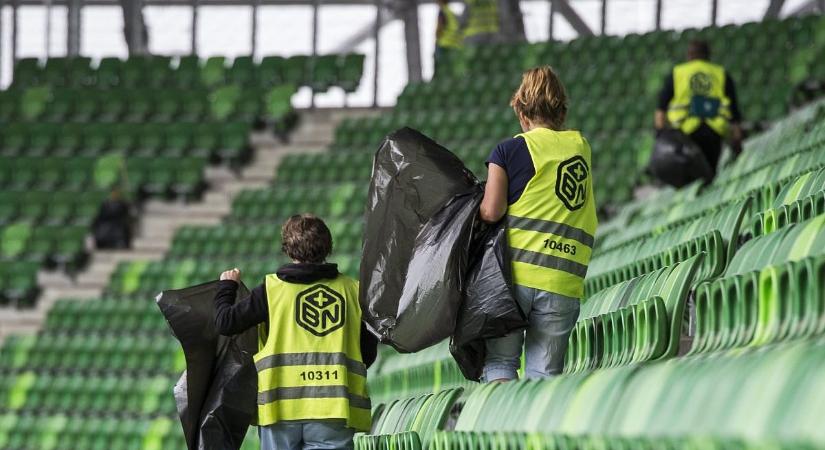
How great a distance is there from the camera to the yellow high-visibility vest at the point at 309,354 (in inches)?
153

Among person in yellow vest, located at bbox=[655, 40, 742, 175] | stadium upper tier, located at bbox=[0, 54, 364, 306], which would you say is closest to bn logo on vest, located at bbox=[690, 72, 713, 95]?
person in yellow vest, located at bbox=[655, 40, 742, 175]

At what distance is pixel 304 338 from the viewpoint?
3.90 metres

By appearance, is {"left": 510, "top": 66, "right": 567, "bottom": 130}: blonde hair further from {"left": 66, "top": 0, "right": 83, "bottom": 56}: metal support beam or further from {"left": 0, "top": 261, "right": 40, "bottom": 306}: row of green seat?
{"left": 66, "top": 0, "right": 83, "bottom": 56}: metal support beam

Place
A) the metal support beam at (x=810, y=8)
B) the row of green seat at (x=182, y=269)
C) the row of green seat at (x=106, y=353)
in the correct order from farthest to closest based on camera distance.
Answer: the metal support beam at (x=810, y=8) < the row of green seat at (x=182, y=269) < the row of green seat at (x=106, y=353)

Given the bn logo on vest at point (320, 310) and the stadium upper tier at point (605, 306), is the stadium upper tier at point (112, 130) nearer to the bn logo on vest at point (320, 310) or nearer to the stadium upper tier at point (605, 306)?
the stadium upper tier at point (605, 306)

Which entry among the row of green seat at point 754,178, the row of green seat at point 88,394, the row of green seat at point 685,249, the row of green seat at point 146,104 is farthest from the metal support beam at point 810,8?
the row of green seat at point 685,249

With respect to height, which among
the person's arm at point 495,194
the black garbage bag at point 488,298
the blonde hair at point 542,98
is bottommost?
the black garbage bag at point 488,298

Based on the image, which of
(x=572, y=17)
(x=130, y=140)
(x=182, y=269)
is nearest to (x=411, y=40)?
(x=572, y=17)

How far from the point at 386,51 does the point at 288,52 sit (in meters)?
1.25

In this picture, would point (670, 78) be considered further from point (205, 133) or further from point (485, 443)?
point (205, 133)

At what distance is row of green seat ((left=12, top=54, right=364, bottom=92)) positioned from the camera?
1562cm

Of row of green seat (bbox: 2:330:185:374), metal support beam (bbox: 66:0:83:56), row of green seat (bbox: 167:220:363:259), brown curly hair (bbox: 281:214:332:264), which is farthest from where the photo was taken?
metal support beam (bbox: 66:0:83:56)

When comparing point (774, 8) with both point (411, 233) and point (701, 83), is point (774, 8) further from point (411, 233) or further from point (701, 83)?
point (411, 233)

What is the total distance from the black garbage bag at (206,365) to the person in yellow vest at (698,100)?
4.28 metres
